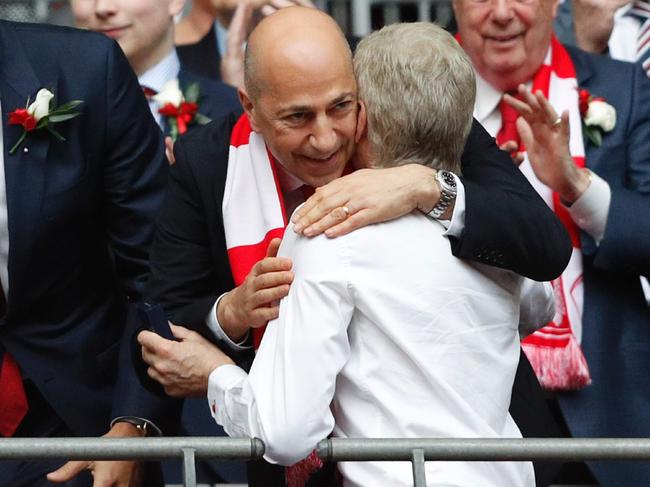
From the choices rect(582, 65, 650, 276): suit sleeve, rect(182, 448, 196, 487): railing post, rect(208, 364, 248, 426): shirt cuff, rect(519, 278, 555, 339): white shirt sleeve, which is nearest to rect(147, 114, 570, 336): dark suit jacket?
rect(519, 278, 555, 339): white shirt sleeve

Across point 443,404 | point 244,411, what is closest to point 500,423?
point 443,404

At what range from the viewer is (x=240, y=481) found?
15.6 feet

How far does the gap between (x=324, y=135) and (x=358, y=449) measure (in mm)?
721

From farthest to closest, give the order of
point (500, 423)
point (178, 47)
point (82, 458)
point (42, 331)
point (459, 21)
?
point (178, 47), point (459, 21), point (42, 331), point (500, 423), point (82, 458)

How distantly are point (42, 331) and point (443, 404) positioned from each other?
1.44 meters

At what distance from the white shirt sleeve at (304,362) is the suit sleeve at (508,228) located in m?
0.29

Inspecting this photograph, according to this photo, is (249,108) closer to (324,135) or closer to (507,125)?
(324,135)

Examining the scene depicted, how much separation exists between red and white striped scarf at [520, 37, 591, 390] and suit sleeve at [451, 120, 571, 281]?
1.04 metres

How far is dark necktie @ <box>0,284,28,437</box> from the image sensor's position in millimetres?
4066

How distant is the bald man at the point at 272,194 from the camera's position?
316 centimetres

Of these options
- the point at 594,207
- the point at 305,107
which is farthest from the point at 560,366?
the point at 305,107

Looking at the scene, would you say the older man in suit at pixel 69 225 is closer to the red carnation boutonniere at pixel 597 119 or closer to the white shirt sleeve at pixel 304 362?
the white shirt sleeve at pixel 304 362

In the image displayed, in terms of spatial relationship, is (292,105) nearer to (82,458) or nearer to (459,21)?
(82,458)

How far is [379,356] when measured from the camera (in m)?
3.01
